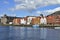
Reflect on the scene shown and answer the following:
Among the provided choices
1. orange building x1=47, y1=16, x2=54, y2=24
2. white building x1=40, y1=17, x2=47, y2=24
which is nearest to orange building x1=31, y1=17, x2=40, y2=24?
white building x1=40, y1=17, x2=47, y2=24

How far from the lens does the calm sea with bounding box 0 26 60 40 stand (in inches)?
220

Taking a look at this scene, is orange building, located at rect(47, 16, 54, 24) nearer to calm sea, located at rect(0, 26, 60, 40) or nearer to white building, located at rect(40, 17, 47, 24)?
white building, located at rect(40, 17, 47, 24)

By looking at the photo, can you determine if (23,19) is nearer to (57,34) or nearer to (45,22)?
(45,22)

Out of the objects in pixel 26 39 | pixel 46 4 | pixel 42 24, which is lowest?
pixel 26 39

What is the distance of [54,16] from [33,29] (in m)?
1.01

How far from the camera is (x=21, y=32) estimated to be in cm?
621

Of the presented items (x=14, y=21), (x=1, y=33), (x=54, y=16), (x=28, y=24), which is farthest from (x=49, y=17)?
(x=1, y=33)

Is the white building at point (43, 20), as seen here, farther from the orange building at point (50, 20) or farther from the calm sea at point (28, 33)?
the calm sea at point (28, 33)

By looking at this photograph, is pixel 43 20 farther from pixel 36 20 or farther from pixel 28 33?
pixel 28 33

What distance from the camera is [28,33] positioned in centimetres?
615

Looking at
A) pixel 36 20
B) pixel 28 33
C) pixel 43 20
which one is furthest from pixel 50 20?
pixel 28 33

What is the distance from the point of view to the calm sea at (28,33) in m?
5.59

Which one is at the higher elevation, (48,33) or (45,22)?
(45,22)

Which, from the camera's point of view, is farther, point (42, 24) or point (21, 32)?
point (21, 32)
